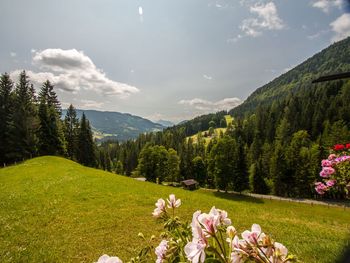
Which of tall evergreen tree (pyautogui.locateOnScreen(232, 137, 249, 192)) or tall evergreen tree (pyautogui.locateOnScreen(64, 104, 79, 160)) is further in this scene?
tall evergreen tree (pyautogui.locateOnScreen(64, 104, 79, 160))

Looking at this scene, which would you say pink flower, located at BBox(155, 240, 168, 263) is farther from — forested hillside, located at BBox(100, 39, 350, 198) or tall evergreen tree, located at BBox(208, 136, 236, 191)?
tall evergreen tree, located at BBox(208, 136, 236, 191)

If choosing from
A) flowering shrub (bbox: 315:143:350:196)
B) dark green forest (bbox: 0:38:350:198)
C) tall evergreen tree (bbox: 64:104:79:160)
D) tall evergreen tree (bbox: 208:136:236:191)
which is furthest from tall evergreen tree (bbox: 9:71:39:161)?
flowering shrub (bbox: 315:143:350:196)

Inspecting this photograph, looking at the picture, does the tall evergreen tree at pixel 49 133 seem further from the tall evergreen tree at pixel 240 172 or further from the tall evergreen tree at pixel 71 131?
the tall evergreen tree at pixel 240 172

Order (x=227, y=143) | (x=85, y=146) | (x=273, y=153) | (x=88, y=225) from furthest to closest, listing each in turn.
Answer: (x=273, y=153)
(x=85, y=146)
(x=227, y=143)
(x=88, y=225)

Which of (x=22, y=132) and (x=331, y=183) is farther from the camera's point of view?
(x=22, y=132)

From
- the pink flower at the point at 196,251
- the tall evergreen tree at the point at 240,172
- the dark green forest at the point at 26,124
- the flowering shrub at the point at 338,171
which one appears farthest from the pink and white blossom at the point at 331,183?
the tall evergreen tree at the point at 240,172

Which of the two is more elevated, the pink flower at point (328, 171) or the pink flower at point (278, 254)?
the pink flower at point (278, 254)

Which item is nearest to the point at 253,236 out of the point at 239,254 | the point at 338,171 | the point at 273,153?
the point at 239,254

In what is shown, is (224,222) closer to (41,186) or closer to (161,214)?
(161,214)

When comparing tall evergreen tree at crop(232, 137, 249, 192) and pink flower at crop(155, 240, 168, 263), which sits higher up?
pink flower at crop(155, 240, 168, 263)

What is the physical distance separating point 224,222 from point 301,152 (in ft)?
250

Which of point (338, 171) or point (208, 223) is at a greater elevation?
point (208, 223)

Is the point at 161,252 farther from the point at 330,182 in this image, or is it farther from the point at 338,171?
the point at 338,171

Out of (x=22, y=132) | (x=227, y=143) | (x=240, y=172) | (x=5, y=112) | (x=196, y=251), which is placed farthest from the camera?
(x=240, y=172)
